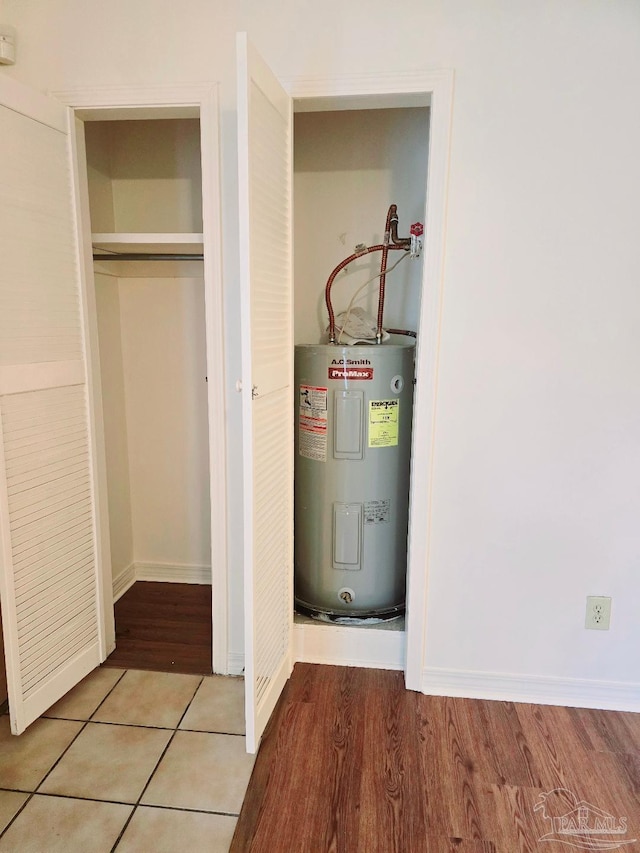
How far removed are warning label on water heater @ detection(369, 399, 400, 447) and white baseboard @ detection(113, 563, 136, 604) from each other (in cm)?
150

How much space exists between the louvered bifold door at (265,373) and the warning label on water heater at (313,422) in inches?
4.9

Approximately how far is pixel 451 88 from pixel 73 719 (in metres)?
2.39

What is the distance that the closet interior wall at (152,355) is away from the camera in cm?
252

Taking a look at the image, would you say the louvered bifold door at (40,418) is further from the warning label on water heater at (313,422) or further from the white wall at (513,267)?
the warning label on water heater at (313,422)

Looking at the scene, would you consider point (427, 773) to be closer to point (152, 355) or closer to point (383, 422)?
point (383, 422)

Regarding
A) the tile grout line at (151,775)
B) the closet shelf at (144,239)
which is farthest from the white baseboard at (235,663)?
the closet shelf at (144,239)

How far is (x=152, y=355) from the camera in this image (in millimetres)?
2742

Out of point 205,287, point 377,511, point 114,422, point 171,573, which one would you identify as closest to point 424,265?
point 205,287

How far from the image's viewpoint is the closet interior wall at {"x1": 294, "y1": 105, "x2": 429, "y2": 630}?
2375mm

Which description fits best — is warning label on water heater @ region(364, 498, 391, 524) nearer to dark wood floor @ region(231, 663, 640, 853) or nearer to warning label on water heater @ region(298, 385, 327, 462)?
warning label on water heater @ region(298, 385, 327, 462)

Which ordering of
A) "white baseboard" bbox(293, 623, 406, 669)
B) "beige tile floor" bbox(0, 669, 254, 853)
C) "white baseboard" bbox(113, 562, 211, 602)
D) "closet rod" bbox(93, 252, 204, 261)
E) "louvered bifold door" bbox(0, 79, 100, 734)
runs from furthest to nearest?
"white baseboard" bbox(113, 562, 211, 602) → "closet rod" bbox(93, 252, 204, 261) → "white baseboard" bbox(293, 623, 406, 669) → "louvered bifold door" bbox(0, 79, 100, 734) → "beige tile floor" bbox(0, 669, 254, 853)

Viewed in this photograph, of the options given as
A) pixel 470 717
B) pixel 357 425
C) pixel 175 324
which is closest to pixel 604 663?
pixel 470 717

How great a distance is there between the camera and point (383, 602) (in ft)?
7.37

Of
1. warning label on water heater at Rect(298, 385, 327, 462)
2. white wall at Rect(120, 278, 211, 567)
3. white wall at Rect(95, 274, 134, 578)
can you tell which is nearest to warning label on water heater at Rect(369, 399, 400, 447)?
warning label on water heater at Rect(298, 385, 327, 462)
